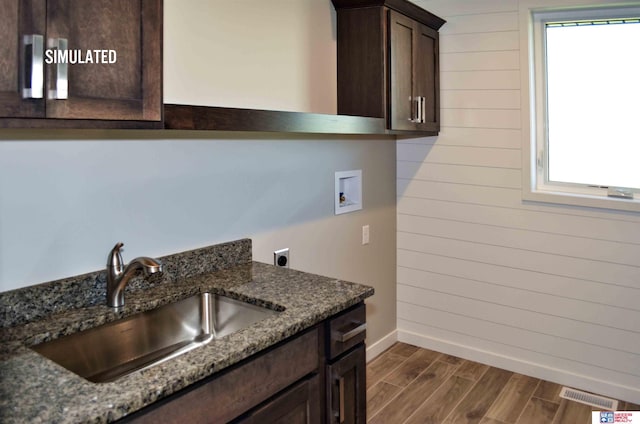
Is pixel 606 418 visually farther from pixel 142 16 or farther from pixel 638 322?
pixel 142 16

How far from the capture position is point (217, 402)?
1.34m

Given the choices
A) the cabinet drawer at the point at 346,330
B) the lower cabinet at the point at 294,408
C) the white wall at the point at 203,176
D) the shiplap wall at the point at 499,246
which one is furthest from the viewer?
the shiplap wall at the point at 499,246

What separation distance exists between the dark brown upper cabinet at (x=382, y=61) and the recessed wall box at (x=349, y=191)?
37 cm

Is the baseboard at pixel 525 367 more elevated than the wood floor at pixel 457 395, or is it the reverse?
the baseboard at pixel 525 367

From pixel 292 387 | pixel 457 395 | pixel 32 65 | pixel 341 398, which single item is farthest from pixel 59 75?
pixel 457 395

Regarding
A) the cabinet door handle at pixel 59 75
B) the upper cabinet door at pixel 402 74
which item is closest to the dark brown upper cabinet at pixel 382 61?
the upper cabinet door at pixel 402 74

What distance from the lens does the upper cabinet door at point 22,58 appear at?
1128 millimetres

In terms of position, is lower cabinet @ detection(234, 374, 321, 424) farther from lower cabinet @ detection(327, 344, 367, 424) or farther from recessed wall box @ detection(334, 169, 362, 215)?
recessed wall box @ detection(334, 169, 362, 215)

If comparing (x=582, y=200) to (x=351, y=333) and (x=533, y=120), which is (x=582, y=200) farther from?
(x=351, y=333)

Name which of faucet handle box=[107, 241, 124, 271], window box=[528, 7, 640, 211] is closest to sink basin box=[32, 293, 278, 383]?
faucet handle box=[107, 241, 124, 271]

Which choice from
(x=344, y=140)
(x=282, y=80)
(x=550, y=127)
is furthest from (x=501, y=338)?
(x=282, y=80)

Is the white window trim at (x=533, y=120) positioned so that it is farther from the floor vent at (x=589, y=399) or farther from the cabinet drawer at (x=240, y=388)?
the cabinet drawer at (x=240, y=388)

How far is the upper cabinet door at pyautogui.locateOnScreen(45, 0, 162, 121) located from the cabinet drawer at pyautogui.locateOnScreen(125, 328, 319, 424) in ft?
2.35

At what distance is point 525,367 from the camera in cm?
314
